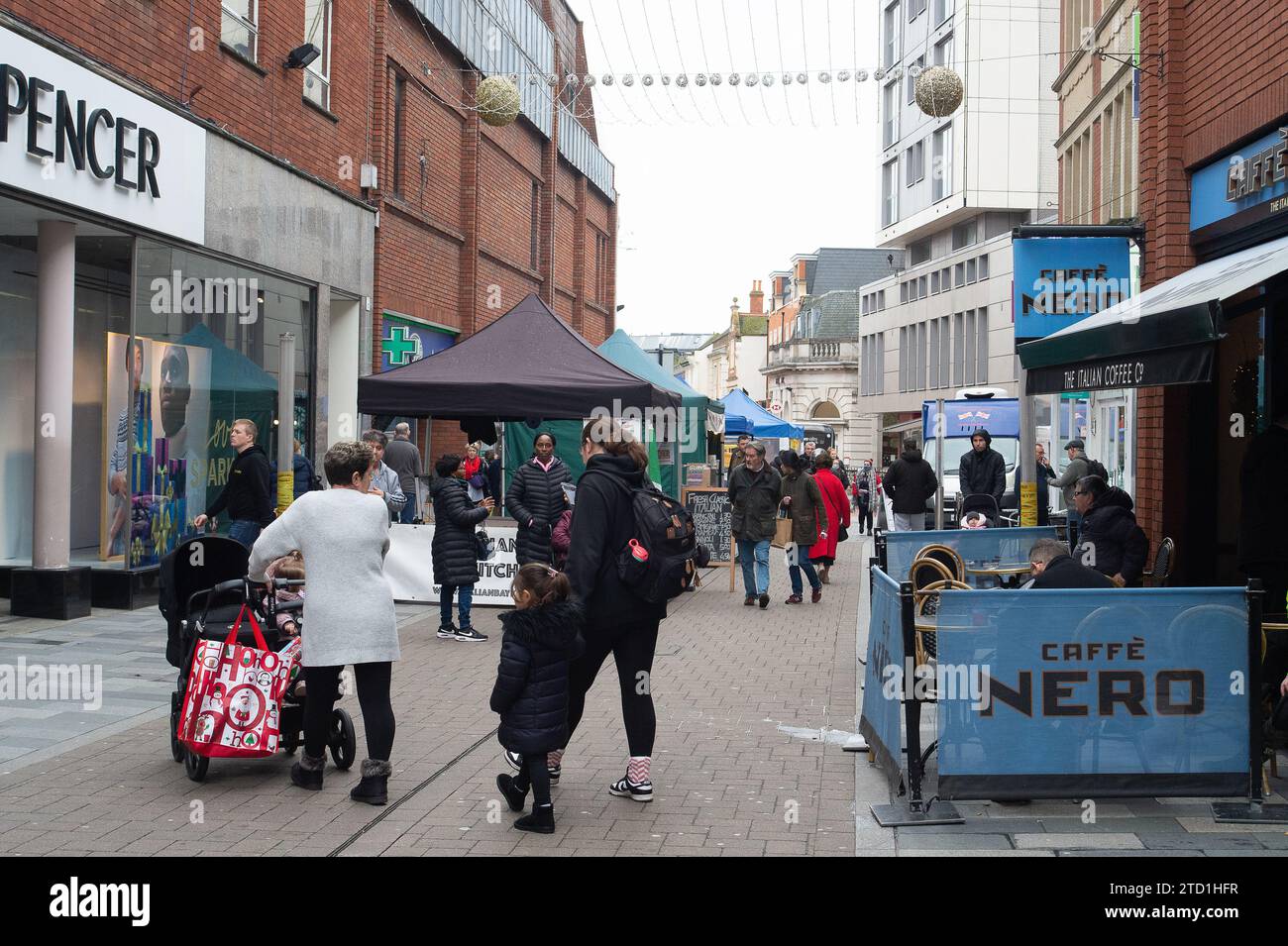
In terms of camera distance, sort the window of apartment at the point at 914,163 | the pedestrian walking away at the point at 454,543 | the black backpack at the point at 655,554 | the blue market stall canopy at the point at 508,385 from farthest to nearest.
Result: 1. the window of apartment at the point at 914,163
2. the blue market stall canopy at the point at 508,385
3. the pedestrian walking away at the point at 454,543
4. the black backpack at the point at 655,554

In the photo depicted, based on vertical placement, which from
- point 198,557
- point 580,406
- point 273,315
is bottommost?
point 198,557

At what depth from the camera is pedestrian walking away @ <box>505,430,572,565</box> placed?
12016mm

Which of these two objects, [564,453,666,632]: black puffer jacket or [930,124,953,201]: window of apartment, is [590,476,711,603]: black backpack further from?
[930,124,953,201]: window of apartment

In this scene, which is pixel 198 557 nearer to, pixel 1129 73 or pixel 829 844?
pixel 829 844

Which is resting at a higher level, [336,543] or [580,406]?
[580,406]

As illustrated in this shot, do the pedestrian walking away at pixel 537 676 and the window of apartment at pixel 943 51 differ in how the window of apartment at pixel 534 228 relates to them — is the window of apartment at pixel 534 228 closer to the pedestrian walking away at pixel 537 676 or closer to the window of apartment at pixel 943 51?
the window of apartment at pixel 943 51

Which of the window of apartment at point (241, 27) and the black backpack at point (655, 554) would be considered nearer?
the black backpack at point (655, 554)

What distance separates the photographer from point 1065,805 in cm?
629

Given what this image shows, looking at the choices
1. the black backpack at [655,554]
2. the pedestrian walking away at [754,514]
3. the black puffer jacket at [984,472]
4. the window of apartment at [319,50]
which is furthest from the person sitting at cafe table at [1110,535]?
the window of apartment at [319,50]

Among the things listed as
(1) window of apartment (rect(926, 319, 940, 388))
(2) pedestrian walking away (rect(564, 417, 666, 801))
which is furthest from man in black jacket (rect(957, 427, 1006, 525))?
(1) window of apartment (rect(926, 319, 940, 388))

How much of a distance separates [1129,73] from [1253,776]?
10123mm

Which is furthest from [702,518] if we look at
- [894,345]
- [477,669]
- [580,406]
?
[894,345]

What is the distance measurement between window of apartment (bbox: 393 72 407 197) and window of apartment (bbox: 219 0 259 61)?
5.56 m

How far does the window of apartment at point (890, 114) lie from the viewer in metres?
56.5
